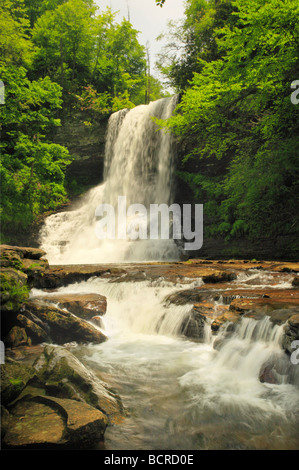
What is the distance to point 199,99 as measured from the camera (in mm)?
12102

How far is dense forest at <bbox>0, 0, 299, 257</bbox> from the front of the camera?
1015 cm

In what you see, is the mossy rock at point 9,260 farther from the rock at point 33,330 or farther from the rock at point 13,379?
the rock at point 13,379

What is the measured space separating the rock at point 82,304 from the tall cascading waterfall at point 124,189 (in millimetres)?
7251

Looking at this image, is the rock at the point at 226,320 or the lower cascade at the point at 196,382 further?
the rock at the point at 226,320

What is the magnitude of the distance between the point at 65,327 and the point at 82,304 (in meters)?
0.96

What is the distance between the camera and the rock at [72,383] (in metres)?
3.24

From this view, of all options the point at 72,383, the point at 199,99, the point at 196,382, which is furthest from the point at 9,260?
the point at 199,99

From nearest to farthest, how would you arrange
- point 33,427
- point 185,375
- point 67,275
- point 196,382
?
1. point 33,427
2. point 196,382
3. point 185,375
4. point 67,275

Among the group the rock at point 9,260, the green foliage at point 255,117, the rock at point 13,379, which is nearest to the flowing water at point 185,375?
the rock at point 13,379

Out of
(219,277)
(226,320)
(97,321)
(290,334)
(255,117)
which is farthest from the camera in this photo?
(255,117)

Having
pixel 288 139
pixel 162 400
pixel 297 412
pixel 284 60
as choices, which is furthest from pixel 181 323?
pixel 284 60

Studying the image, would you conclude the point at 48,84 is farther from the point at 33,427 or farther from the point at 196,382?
the point at 33,427

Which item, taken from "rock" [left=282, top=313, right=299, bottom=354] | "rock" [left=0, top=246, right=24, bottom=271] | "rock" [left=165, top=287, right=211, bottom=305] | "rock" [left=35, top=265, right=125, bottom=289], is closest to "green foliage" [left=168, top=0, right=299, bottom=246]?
"rock" [left=165, top=287, right=211, bottom=305]
